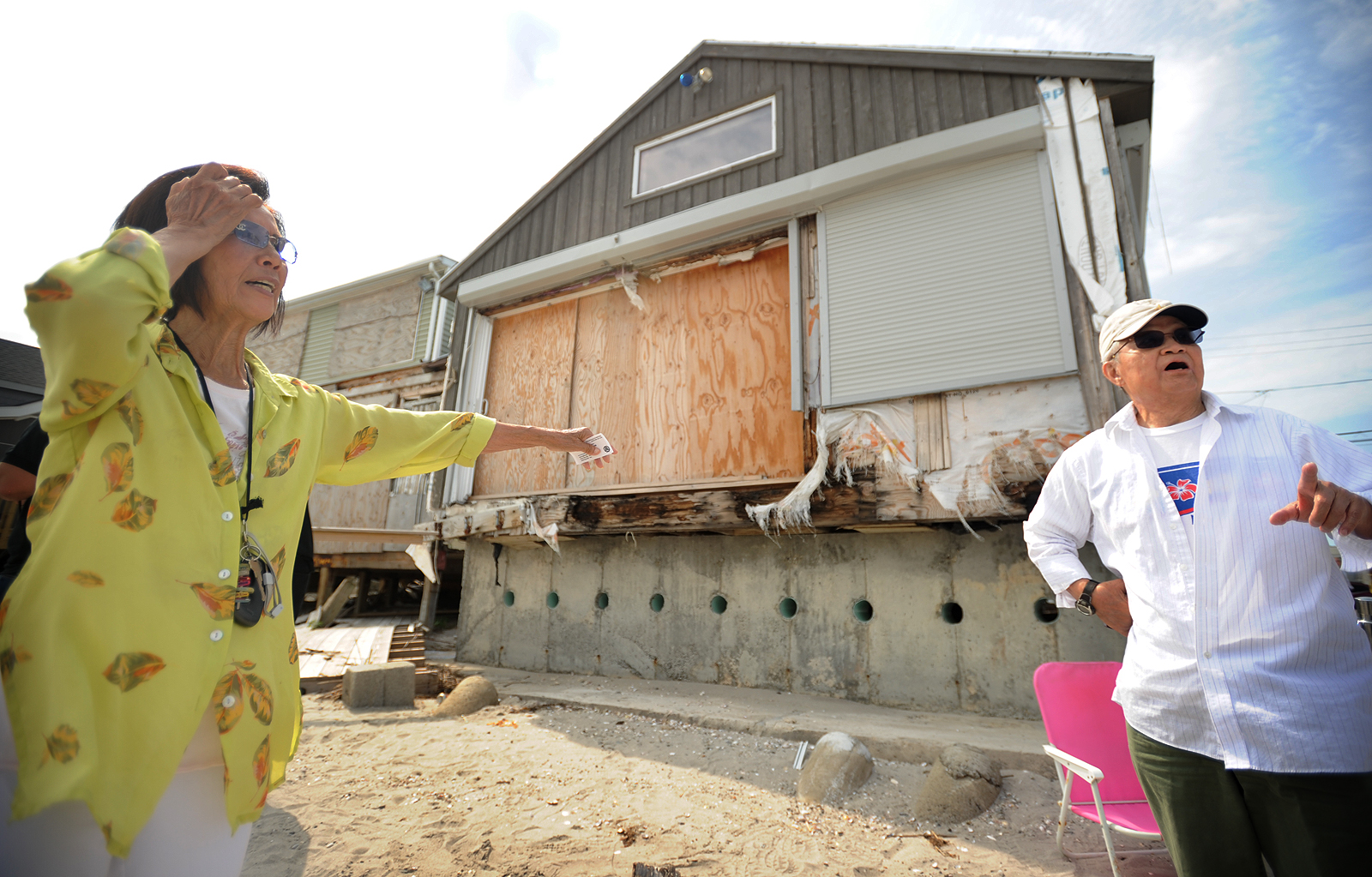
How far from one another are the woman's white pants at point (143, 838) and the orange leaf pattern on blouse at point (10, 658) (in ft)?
0.16

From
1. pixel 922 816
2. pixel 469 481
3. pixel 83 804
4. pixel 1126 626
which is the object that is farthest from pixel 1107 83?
pixel 469 481

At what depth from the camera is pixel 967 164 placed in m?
5.70

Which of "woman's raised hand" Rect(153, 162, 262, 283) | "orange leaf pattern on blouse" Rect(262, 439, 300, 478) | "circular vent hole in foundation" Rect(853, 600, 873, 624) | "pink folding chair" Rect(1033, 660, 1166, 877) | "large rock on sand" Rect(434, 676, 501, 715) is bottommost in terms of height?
"large rock on sand" Rect(434, 676, 501, 715)

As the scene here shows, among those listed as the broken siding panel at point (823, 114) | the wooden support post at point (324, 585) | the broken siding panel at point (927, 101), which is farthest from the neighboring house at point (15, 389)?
the wooden support post at point (324, 585)

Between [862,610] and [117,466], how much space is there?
17.9 feet

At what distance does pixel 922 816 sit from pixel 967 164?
521cm

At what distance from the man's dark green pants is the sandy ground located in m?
1.36

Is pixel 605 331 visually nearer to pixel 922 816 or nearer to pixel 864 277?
pixel 864 277

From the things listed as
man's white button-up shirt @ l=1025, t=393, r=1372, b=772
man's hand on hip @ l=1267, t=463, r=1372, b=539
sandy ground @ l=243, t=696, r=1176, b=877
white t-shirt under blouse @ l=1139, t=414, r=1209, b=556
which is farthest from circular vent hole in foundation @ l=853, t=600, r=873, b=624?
man's hand on hip @ l=1267, t=463, r=1372, b=539

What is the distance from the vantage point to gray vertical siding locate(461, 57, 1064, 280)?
5855 millimetres

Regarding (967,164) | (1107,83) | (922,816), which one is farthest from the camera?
(967,164)

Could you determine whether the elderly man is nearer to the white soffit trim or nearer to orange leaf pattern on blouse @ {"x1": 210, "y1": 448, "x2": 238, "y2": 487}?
orange leaf pattern on blouse @ {"x1": 210, "y1": 448, "x2": 238, "y2": 487}

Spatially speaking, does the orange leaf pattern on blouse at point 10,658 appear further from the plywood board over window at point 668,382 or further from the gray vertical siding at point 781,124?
the gray vertical siding at point 781,124

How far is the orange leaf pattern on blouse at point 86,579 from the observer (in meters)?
1.08
